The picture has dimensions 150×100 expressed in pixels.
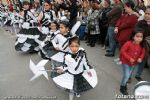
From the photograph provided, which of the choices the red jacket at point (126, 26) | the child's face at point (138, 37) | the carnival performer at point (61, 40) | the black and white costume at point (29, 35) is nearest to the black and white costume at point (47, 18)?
the black and white costume at point (29, 35)

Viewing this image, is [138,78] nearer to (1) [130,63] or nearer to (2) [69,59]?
(1) [130,63]

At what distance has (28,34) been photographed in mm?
7754

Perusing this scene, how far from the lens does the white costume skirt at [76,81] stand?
4.14 m

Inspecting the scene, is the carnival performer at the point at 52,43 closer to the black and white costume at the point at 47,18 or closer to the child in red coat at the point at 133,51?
the black and white costume at the point at 47,18

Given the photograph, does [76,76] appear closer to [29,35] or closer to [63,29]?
[63,29]

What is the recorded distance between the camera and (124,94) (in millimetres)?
4727

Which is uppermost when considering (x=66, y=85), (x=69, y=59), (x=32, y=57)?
(x=69, y=59)

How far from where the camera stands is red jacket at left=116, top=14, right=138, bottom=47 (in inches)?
225

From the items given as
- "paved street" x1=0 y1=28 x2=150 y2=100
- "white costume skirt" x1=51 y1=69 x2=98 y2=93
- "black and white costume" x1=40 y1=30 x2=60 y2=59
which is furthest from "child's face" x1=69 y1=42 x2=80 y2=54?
"black and white costume" x1=40 y1=30 x2=60 y2=59

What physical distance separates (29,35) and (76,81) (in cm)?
389

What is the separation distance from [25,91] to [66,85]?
4.21ft

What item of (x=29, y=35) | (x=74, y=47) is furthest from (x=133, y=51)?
(x=29, y=35)

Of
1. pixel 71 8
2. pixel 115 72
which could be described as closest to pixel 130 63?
pixel 115 72

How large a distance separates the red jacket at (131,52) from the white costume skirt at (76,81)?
0.66 metres
